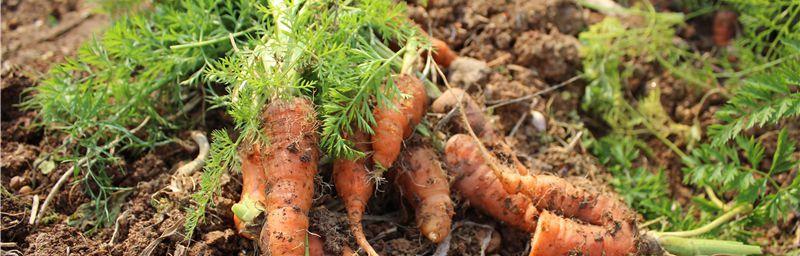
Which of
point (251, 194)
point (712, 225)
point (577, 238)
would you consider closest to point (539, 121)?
point (577, 238)

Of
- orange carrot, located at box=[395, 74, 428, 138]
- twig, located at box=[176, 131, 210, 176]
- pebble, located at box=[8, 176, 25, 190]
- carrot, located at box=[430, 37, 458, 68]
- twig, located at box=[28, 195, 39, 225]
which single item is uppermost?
orange carrot, located at box=[395, 74, 428, 138]

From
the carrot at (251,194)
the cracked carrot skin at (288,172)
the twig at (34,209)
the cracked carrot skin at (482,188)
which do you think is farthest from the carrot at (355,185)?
the twig at (34,209)

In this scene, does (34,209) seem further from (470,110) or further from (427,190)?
(470,110)

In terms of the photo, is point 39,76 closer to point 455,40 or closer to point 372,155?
point 372,155

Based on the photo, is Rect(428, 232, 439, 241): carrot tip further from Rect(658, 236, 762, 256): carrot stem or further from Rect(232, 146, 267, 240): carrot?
Rect(658, 236, 762, 256): carrot stem

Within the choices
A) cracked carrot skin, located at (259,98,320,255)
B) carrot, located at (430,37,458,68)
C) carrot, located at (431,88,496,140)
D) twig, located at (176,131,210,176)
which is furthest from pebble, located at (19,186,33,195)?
carrot, located at (430,37,458,68)

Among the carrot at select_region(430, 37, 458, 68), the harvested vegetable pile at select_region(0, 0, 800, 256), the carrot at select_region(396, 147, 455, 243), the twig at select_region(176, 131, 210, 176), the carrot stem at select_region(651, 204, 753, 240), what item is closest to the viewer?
the harvested vegetable pile at select_region(0, 0, 800, 256)

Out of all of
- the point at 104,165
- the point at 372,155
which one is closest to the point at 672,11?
the point at 372,155
